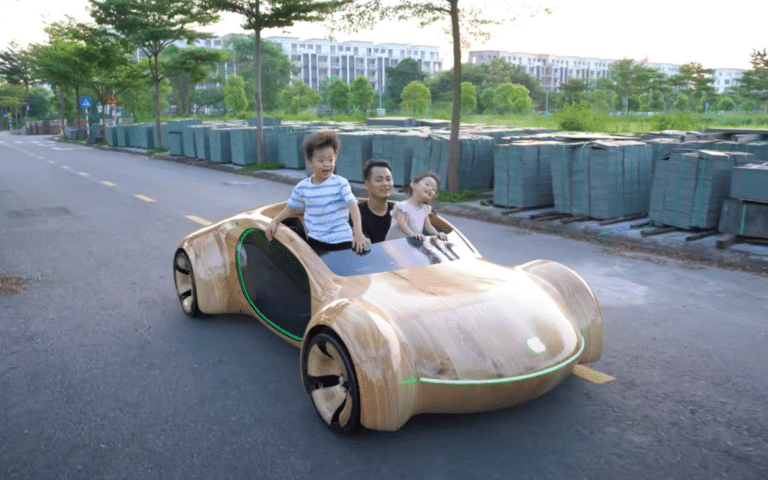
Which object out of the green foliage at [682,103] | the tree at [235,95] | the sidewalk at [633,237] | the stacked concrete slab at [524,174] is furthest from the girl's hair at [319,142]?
the green foliage at [682,103]

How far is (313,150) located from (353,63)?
19004 centimetres

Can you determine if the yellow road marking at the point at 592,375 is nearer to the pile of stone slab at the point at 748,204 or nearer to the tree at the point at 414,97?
the pile of stone slab at the point at 748,204

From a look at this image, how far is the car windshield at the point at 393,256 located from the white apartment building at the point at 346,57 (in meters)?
181

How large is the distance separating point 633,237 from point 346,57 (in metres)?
187

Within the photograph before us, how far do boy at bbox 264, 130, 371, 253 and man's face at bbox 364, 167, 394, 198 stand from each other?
0.20m

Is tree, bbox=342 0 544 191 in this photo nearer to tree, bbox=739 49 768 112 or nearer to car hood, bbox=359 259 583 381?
car hood, bbox=359 259 583 381

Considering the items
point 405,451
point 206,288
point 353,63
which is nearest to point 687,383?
point 405,451

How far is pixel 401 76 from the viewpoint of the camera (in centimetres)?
11725

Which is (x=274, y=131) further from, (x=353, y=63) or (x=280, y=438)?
(x=353, y=63)

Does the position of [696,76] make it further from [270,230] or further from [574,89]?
[270,230]

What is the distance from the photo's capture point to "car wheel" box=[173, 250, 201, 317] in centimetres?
561

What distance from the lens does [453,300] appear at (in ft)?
12.4

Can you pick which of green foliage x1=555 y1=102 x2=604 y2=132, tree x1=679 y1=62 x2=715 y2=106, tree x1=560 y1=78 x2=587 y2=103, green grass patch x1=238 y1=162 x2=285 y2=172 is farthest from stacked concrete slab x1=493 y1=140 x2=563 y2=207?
tree x1=679 y1=62 x2=715 y2=106

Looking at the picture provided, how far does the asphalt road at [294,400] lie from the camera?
328 cm
